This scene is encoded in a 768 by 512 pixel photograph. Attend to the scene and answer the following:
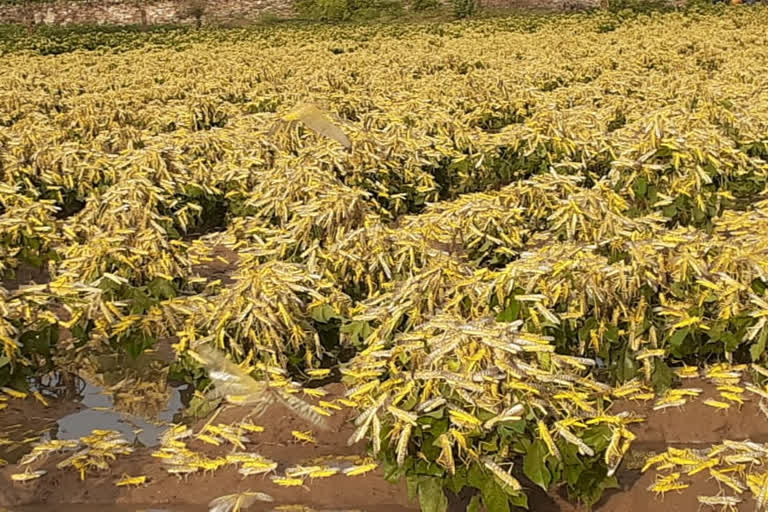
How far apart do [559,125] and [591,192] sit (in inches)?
103

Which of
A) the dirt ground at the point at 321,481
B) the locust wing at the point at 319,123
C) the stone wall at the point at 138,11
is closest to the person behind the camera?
the dirt ground at the point at 321,481

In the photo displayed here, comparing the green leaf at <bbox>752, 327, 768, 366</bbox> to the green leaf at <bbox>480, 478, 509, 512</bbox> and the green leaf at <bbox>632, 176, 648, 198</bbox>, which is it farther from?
the green leaf at <bbox>632, 176, 648, 198</bbox>

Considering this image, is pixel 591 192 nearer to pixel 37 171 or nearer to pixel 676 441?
pixel 676 441

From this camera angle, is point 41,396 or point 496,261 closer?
point 41,396

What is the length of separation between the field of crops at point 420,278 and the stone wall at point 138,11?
3321 cm

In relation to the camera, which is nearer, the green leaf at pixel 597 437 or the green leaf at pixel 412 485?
the green leaf at pixel 412 485

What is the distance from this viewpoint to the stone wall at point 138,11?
41.2 meters

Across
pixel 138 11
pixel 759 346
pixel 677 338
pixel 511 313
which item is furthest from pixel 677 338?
pixel 138 11

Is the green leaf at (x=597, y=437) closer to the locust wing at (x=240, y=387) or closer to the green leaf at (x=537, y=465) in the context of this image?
the green leaf at (x=537, y=465)

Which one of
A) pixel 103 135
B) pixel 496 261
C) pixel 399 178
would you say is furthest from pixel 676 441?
pixel 103 135

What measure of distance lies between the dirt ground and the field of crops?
55mm

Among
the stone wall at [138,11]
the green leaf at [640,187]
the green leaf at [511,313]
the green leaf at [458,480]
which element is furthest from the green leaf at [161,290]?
the stone wall at [138,11]

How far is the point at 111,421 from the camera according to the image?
4324mm

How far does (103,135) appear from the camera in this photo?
31.2 ft
